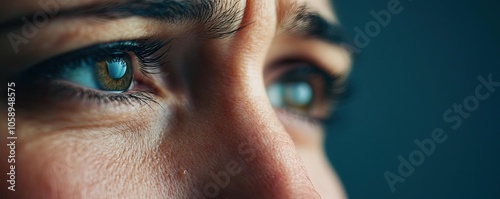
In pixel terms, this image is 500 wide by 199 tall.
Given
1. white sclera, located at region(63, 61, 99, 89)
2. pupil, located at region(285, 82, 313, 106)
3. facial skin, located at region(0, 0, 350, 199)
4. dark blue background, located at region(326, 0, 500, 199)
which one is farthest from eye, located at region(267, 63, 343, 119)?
white sclera, located at region(63, 61, 99, 89)

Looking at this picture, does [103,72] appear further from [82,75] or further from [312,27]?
[312,27]

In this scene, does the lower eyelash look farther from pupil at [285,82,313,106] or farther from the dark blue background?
the dark blue background

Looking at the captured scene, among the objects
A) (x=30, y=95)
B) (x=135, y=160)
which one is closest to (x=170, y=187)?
(x=135, y=160)

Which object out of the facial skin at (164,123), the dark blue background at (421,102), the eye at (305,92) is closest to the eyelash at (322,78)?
the eye at (305,92)

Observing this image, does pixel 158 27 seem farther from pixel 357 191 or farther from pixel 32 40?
pixel 357 191

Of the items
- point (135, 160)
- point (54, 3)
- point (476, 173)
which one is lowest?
point (476, 173)

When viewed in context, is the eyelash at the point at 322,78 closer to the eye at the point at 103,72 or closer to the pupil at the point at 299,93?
the pupil at the point at 299,93
